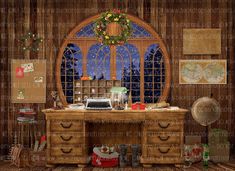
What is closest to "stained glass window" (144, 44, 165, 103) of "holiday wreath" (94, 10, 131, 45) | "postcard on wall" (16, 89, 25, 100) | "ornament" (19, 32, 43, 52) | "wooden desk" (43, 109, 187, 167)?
"holiday wreath" (94, 10, 131, 45)

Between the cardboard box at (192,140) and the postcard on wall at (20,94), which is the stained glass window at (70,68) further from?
the cardboard box at (192,140)

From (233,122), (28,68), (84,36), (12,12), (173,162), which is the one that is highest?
(12,12)

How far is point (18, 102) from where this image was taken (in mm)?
8195

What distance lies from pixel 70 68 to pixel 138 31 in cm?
160

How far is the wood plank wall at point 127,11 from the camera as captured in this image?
321 inches

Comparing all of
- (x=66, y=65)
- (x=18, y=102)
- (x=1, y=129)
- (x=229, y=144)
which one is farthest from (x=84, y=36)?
(x=229, y=144)

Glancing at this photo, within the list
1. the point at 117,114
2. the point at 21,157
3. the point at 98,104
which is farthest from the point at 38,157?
the point at 117,114

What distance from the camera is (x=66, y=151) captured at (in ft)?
23.5

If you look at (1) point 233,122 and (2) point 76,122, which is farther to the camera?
(1) point 233,122

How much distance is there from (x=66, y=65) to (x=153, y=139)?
96.7 inches

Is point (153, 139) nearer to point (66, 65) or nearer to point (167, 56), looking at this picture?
point (167, 56)

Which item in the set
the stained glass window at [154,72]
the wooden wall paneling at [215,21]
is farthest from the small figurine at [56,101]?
the wooden wall paneling at [215,21]

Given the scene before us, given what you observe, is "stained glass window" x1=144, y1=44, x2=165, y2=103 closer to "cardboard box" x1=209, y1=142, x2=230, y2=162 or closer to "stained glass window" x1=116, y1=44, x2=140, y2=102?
"stained glass window" x1=116, y1=44, x2=140, y2=102

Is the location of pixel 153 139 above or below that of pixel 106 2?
below
